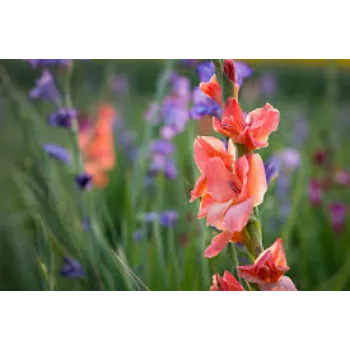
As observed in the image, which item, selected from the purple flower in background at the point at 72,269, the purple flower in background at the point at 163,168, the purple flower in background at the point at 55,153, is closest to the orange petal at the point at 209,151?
the purple flower in background at the point at 72,269

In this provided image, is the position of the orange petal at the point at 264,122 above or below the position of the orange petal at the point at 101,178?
above

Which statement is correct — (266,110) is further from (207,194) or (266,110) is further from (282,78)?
(282,78)

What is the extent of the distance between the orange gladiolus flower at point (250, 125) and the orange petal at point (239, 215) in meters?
0.04

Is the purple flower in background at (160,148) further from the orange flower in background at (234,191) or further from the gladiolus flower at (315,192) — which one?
the orange flower in background at (234,191)

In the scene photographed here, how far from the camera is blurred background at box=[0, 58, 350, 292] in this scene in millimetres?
646

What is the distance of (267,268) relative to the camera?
0.45 meters

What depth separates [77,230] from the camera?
0.79 m

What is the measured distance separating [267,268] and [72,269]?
0.29m

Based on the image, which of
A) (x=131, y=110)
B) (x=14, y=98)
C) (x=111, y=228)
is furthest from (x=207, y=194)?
(x=131, y=110)

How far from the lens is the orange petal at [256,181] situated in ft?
1.46

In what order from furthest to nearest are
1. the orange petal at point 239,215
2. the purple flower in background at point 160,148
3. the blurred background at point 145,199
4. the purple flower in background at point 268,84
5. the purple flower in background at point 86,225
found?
the purple flower in background at point 268,84
the purple flower in background at point 160,148
the purple flower in background at point 86,225
the blurred background at point 145,199
the orange petal at point 239,215

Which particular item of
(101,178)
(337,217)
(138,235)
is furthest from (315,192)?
(138,235)

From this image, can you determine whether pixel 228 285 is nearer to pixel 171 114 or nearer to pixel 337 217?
pixel 171 114
